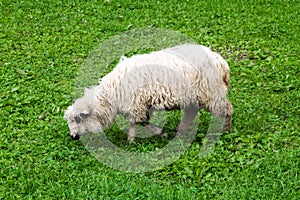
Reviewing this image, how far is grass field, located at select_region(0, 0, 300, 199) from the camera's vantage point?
5.93 meters

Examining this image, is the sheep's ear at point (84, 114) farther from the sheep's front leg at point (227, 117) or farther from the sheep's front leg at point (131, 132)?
the sheep's front leg at point (227, 117)

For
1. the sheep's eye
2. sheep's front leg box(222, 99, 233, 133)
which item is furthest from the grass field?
the sheep's eye

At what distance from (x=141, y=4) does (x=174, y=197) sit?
664 centimetres

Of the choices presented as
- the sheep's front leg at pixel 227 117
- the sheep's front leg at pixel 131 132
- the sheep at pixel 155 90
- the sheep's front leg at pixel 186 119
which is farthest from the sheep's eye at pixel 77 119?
the sheep's front leg at pixel 227 117

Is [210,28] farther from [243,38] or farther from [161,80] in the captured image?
[161,80]

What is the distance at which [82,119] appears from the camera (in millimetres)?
6762

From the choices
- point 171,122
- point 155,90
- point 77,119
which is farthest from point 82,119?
point 171,122

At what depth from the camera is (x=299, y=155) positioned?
627 centimetres

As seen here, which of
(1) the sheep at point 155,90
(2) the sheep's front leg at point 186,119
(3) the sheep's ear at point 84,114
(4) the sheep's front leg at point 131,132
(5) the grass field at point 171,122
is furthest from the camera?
(2) the sheep's front leg at point 186,119

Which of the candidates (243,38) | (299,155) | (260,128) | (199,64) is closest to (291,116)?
(260,128)

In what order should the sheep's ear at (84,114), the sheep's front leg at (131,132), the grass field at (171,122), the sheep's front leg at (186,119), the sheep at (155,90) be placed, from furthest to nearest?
the sheep's front leg at (186,119) → the sheep's front leg at (131,132) → the sheep's ear at (84,114) → the sheep at (155,90) → the grass field at (171,122)

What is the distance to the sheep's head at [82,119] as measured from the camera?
6.73m

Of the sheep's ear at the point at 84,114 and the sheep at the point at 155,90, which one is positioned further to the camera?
the sheep's ear at the point at 84,114

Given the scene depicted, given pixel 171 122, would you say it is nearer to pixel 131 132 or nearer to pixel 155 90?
pixel 131 132
